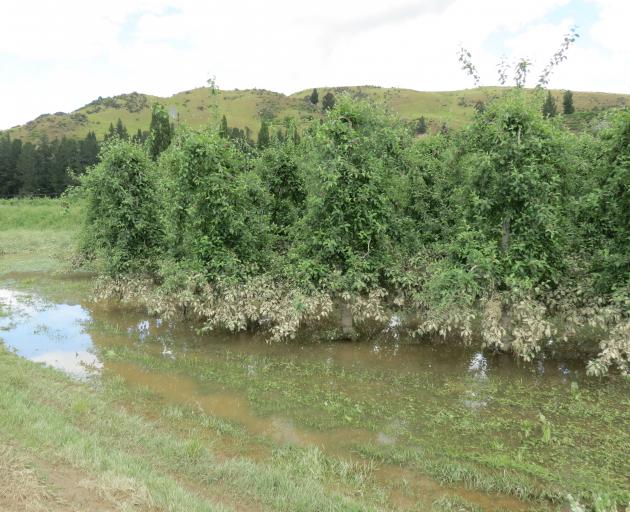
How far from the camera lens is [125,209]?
1766cm

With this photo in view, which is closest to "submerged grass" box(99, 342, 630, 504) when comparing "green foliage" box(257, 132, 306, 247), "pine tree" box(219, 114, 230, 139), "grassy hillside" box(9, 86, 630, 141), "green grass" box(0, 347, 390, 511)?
"green grass" box(0, 347, 390, 511)

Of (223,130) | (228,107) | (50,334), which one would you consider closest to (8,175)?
(223,130)

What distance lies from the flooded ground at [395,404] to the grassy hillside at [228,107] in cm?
11008

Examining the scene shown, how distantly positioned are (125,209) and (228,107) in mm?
141055

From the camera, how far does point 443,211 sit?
15070 mm

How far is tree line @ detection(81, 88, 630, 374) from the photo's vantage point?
11.6 metres

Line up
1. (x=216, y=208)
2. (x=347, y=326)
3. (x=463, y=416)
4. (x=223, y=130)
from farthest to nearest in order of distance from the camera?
(x=223, y=130)
(x=347, y=326)
(x=216, y=208)
(x=463, y=416)

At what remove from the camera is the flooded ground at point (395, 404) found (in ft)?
24.8

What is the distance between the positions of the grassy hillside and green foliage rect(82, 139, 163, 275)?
339ft

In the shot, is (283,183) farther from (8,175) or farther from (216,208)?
(8,175)

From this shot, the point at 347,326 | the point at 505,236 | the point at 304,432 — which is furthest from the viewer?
the point at 347,326

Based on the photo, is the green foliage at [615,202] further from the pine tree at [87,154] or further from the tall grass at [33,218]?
the pine tree at [87,154]

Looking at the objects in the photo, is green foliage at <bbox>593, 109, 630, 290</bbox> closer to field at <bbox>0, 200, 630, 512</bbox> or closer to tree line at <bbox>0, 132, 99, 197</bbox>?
field at <bbox>0, 200, 630, 512</bbox>

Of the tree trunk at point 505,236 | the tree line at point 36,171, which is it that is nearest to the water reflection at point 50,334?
the tree trunk at point 505,236
